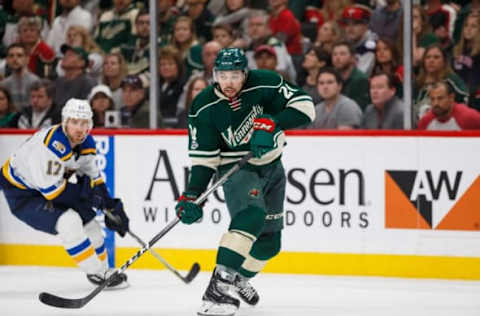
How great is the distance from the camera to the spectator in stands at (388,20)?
5.18 meters

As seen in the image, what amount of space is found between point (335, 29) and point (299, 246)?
1.43 metres

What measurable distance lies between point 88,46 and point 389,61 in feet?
6.85

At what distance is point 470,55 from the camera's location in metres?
5.10

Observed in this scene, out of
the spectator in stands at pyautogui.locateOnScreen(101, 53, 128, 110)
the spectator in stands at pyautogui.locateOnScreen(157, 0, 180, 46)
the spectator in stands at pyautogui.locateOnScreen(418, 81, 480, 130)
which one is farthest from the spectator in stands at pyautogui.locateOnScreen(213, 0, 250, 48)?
the spectator in stands at pyautogui.locateOnScreen(418, 81, 480, 130)

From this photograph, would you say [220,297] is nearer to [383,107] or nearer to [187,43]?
[383,107]

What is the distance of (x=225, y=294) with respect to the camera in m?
3.63

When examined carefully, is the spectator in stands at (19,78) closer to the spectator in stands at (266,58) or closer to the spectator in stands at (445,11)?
the spectator in stands at (266,58)

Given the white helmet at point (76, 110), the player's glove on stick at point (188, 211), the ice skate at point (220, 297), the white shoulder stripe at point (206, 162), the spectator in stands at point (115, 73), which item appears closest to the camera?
the ice skate at point (220, 297)

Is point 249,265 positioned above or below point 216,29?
below

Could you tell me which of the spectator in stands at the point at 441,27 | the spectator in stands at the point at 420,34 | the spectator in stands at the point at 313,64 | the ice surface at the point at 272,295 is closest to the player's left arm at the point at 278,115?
the ice surface at the point at 272,295

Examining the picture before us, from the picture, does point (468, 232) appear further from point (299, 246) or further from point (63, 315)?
point (63, 315)

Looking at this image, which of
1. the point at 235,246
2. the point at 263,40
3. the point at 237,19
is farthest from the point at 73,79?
the point at 235,246

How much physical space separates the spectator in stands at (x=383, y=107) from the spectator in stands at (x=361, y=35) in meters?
0.14

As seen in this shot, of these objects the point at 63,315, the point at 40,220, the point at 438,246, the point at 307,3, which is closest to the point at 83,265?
the point at 40,220
